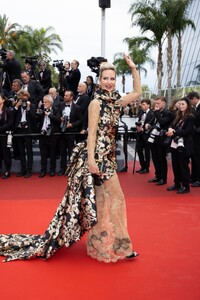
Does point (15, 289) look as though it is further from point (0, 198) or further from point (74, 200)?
point (0, 198)

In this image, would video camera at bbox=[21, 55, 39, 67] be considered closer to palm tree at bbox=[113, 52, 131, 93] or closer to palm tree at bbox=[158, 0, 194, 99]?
palm tree at bbox=[158, 0, 194, 99]

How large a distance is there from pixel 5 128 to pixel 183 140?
369 centimetres

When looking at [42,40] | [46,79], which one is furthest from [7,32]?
[46,79]

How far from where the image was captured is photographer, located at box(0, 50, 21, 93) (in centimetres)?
1023

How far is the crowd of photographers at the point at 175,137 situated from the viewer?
23.0ft

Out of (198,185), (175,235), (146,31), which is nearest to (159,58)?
(146,31)

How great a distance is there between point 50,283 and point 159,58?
2472 centimetres

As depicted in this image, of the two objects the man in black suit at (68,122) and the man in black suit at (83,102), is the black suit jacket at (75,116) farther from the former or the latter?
the man in black suit at (83,102)

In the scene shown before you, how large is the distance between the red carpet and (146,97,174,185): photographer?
5.13ft

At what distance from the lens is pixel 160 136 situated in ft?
26.3

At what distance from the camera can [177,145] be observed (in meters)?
7.07

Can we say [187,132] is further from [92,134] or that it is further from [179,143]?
[92,134]

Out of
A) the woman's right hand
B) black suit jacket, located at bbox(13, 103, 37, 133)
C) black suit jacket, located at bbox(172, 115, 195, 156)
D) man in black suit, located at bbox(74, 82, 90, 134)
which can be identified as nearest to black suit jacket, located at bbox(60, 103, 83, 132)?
man in black suit, located at bbox(74, 82, 90, 134)

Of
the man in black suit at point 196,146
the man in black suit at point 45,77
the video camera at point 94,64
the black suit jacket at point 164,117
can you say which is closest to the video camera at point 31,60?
the man in black suit at point 45,77
